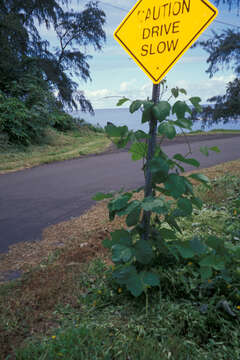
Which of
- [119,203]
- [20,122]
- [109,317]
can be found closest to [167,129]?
[119,203]

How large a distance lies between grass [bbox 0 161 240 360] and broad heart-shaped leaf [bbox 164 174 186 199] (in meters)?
0.80

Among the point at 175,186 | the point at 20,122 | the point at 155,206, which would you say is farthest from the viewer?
the point at 20,122

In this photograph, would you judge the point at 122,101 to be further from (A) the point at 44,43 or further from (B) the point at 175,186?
(A) the point at 44,43

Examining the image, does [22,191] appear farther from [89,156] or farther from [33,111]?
[33,111]

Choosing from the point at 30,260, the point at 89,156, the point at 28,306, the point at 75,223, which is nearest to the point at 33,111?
the point at 89,156

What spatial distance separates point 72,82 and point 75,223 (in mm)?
18629

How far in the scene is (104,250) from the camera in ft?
12.0

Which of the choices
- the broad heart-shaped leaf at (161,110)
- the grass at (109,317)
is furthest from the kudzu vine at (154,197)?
the grass at (109,317)

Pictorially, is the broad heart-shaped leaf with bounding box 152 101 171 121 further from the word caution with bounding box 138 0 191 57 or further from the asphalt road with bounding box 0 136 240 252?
the asphalt road with bounding box 0 136 240 252

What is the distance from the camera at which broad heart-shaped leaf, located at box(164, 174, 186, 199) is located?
207 centimetres

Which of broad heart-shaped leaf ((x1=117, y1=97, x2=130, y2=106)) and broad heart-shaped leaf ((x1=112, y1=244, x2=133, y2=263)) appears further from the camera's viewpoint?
broad heart-shaped leaf ((x1=117, y1=97, x2=130, y2=106))

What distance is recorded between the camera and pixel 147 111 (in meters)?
2.21

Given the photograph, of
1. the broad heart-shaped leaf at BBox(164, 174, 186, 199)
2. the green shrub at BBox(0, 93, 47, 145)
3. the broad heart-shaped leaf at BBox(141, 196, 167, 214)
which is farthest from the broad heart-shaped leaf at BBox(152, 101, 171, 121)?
the green shrub at BBox(0, 93, 47, 145)

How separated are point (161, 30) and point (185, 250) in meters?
1.73
